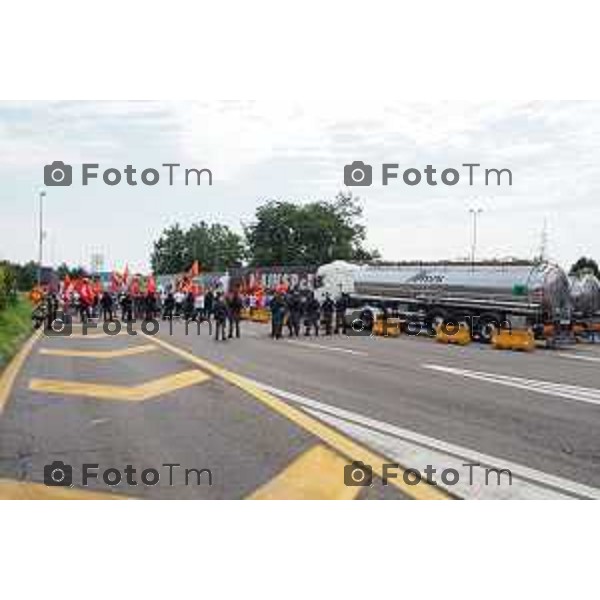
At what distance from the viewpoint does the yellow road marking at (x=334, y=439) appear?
26.2 ft

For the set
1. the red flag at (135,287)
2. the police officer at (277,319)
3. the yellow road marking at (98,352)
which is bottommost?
the yellow road marking at (98,352)

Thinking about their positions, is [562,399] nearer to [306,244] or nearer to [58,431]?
[58,431]

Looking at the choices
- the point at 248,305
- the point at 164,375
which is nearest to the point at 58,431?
the point at 164,375

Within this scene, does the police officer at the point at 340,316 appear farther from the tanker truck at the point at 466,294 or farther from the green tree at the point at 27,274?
the green tree at the point at 27,274

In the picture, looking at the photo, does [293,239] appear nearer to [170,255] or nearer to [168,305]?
[170,255]

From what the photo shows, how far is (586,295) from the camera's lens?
123 ft

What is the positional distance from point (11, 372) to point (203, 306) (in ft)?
73.4

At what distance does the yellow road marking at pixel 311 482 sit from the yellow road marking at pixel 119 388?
16.1 ft

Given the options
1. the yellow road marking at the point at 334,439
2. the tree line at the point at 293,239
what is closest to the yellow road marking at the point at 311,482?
the yellow road marking at the point at 334,439

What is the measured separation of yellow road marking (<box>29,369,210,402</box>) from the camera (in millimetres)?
14109

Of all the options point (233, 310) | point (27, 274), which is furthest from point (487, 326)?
point (27, 274)

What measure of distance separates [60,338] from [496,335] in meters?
13.9

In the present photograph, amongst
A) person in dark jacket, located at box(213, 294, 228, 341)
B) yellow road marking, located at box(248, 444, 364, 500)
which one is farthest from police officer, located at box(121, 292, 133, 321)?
yellow road marking, located at box(248, 444, 364, 500)

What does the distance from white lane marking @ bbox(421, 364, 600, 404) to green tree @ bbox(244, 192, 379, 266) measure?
7670cm
